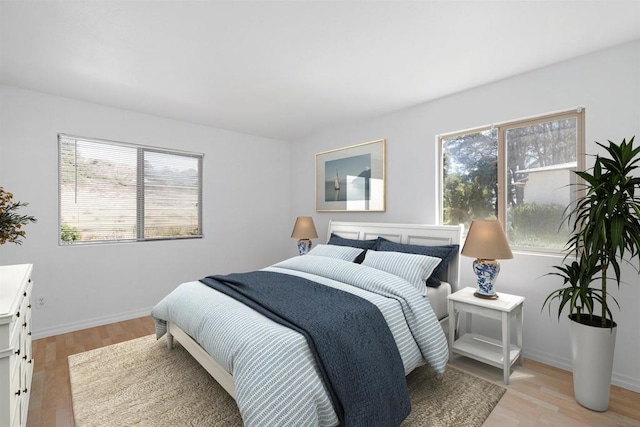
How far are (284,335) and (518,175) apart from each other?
8.28 feet

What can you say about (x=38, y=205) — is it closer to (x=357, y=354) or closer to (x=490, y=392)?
(x=357, y=354)

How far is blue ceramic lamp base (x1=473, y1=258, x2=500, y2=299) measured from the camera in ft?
7.91

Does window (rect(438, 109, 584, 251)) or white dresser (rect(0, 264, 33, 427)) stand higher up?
window (rect(438, 109, 584, 251))

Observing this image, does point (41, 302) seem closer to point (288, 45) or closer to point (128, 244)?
point (128, 244)

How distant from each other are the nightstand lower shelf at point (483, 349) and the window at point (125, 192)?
3423mm

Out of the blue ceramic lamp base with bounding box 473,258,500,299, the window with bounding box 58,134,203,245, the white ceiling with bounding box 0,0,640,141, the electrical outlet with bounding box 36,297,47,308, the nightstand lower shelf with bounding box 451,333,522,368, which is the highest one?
the white ceiling with bounding box 0,0,640,141

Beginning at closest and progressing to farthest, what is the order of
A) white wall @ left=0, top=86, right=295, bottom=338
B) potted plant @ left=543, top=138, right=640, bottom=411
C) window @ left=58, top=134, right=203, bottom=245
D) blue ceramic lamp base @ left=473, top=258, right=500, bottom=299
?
potted plant @ left=543, top=138, right=640, bottom=411
blue ceramic lamp base @ left=473, top=258, right=500, bottom=299
white wall @ left=0, top=86, right=295, bottom=338
window @ left=58, top=134, right=203, bottom=245

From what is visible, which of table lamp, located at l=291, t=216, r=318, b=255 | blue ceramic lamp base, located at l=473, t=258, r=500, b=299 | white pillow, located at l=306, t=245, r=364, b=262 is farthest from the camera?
table lamp, located at l=291, t=216, r=318, b=255

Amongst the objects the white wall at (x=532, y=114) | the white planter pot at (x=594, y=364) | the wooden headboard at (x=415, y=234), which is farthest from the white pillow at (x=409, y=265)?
the white planter pot at (x=594, y=364)

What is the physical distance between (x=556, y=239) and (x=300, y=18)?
266cm

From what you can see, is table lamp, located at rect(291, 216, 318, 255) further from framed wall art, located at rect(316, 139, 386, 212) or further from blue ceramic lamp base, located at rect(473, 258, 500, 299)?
blue ceramic lamp base, located at rect(473, 258, 500, 299)

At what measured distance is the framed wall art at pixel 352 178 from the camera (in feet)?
12.3

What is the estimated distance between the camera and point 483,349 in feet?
8.03

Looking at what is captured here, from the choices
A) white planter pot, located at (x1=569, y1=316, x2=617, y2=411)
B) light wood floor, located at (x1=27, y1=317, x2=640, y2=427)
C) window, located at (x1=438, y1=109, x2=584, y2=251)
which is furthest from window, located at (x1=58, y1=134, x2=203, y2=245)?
white planter pot, located at (x1=569, y1=316, x2=617, y2=411)
